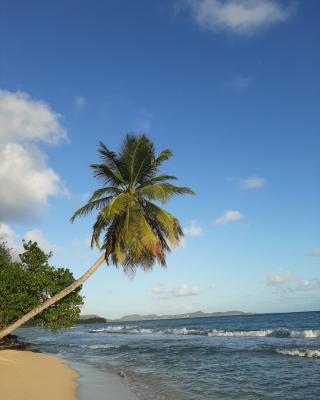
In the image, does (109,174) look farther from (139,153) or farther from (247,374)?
(247,374)

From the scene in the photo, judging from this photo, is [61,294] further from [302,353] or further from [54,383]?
[302,353]

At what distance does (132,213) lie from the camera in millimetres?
19375

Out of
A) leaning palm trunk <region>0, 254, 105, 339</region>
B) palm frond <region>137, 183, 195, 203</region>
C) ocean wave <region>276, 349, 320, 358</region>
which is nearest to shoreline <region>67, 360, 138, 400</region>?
leaning palm trunk <region>0, 254, 105, 339</region>

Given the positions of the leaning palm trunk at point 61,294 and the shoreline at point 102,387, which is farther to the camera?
the leaning palm trunk at point 61,294

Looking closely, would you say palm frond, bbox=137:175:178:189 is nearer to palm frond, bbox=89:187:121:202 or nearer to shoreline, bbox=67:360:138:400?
palm frond, bbox=89:187:121:202

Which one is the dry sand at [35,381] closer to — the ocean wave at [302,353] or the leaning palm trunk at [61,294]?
the leaning palm trunk at [61,294]

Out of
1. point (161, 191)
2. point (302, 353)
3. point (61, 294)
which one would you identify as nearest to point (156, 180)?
point (161, 191)

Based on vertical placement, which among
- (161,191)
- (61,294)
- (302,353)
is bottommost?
(302,353)

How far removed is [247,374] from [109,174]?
11.2m

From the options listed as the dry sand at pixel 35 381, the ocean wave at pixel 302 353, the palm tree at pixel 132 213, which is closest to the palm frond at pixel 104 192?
the palm tree at pixel 132 213

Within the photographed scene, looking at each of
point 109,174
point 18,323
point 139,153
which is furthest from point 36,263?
point 139,153

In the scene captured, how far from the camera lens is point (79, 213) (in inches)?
806

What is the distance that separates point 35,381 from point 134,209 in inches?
368

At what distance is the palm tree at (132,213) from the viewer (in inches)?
756
